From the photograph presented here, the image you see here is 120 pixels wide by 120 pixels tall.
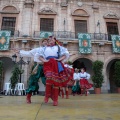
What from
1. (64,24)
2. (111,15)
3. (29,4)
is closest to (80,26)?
(64,24)

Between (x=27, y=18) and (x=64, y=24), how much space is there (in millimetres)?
3621

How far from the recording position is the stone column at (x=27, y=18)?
49.1 ft

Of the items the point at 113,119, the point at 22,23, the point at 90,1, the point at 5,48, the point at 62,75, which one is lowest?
the point at 113,119

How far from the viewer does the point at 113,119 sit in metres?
1.88

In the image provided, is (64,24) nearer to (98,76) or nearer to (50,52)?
(98,76)

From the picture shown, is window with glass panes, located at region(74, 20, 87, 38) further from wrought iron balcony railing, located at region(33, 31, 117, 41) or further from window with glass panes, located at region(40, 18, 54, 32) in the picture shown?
window with glass panes, located at region(40, 18, 54, 32)


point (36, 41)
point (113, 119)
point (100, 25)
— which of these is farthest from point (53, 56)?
point (100, 25)

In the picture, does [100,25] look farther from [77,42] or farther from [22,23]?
[22,23]

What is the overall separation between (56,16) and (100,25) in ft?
15.1

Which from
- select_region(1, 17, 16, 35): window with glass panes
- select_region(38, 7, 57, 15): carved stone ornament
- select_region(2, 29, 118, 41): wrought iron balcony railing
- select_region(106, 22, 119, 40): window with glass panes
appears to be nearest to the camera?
select_region(2, 29, 118, 41): wrought iron balcony railing

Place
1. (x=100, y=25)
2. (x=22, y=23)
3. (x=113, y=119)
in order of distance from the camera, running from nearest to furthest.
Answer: (x=113, y=119) → (x=22, y=23) → (x=100, y=25)

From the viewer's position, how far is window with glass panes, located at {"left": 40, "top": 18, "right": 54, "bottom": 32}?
1568 centimetres

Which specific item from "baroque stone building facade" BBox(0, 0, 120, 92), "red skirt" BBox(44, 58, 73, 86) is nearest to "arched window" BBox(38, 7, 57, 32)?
"baroque stone building facade" BBox(0, 0, 120, 92)

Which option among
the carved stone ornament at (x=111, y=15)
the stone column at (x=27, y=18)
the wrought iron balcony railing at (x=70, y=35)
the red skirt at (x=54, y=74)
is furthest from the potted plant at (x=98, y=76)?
the red skirt at (x=54, y=74)
